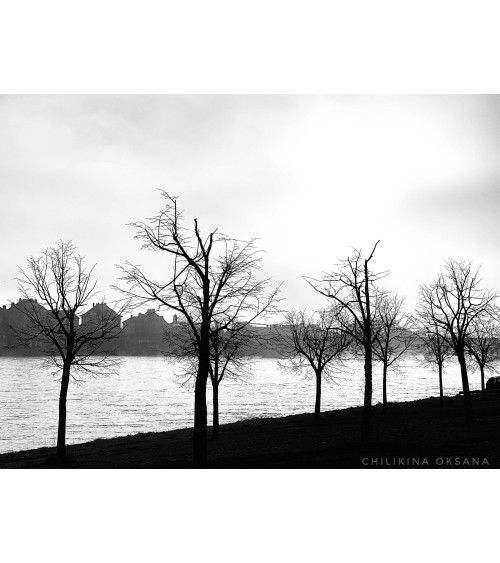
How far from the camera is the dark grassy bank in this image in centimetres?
1439

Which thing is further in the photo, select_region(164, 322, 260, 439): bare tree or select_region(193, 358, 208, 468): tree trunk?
select_region(164, 322, 260, 439): bare tree

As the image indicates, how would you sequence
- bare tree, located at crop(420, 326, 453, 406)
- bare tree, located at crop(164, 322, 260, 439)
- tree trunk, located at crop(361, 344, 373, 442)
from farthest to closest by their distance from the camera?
bare tree, located at crop(420, 326, 453, 406) → tree trunk, located at crop(361, 344, 373, 442) → bare tree, located at crop(164, 322, 260, 439)

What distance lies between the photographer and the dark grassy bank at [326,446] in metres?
14.4

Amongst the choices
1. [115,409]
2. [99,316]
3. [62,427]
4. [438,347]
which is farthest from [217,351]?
[115,409]

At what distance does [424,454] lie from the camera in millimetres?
14688

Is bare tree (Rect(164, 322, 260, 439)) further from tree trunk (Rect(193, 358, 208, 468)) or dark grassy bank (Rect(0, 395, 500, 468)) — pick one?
dark grassy bank (Rect(0, 395, 500, 468))

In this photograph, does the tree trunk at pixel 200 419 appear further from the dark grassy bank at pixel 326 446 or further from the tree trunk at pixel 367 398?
the tree trunk at pixel 367 398

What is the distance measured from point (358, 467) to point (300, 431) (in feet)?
35.9

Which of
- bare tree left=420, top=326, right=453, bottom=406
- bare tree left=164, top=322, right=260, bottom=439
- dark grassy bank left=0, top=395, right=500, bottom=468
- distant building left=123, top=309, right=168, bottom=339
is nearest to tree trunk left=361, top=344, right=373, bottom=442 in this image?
dark grassy bank left=0, top=395, right=500, bottom=468

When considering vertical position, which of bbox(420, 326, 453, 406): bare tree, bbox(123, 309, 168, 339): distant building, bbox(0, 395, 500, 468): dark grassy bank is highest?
bbox(123, 309, 168, 339): distant building

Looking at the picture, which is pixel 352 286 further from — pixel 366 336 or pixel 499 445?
pixel 499 445

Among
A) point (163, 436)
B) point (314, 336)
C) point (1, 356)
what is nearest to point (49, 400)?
point (163, 436)

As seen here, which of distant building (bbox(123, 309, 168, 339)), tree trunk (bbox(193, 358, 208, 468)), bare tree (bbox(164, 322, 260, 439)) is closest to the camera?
tree trunk (bbox(193, 358, 208, 468))

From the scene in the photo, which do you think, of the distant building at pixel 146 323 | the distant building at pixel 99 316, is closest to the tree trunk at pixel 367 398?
the distant building at pixel 146 323
